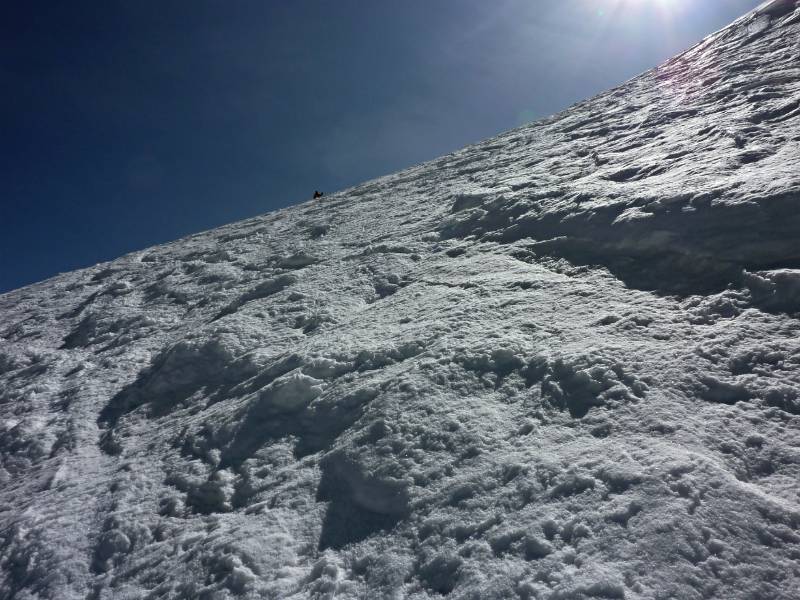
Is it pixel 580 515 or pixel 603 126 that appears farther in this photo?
pixel 603 126

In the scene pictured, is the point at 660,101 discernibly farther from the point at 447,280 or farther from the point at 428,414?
the point at 428,414

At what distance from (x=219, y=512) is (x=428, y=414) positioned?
3.73 feet

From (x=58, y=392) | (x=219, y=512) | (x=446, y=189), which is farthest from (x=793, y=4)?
(x=58, y=392)

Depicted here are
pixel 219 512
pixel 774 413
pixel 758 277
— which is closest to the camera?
pixel 774 413

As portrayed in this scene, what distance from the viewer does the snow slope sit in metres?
1.76

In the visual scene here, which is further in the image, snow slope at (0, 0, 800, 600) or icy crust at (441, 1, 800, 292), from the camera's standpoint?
icy crust at (441, 1, 800, 292)

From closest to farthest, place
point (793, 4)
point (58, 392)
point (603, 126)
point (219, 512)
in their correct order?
point (219, 512) < point (58, 392) < point (603, 126) < point (793, 4)

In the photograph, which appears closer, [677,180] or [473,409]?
[473,409]

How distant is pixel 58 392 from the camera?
160 inches

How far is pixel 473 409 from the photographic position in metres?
2.50

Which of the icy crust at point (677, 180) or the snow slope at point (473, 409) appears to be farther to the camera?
the icy crust at point (677, 180)

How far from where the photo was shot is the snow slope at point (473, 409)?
69.1 inches

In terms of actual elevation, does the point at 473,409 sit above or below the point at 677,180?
below

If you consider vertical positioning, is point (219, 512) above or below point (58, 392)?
below
